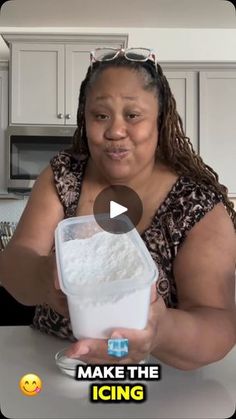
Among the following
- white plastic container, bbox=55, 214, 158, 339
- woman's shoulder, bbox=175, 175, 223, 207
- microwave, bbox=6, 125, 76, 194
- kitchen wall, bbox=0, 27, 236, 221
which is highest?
Answer: kitchen wall, bbox=0, 27, 236, 221

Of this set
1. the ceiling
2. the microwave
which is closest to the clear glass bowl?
the ceiling

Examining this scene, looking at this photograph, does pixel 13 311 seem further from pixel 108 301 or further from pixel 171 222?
pixel 108 301

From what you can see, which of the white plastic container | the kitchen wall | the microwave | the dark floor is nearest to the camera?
the white plastic container

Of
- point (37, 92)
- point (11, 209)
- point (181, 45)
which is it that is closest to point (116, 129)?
point (37, 92)

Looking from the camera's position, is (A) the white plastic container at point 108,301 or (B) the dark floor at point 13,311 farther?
(B) the dark floor at point 13,311

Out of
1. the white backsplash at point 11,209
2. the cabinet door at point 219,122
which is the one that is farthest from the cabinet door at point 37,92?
the cabinet door at point 219,122

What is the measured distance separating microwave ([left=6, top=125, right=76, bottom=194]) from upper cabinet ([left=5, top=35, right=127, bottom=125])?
2.6 inches

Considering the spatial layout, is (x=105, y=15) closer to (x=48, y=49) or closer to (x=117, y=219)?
(x=48, y=49)

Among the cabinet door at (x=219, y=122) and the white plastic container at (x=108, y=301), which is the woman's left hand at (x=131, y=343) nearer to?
the white plastic container at (x=108, y=301)

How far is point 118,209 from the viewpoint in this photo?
0.36 meters

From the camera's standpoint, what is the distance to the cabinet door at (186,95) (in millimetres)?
2000

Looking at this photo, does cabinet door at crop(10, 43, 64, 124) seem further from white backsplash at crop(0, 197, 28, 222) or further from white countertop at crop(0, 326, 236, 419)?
white countertop at crop(0, 326, 236, 419)

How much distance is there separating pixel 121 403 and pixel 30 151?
161cm

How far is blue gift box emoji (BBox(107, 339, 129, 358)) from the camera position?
263mm
